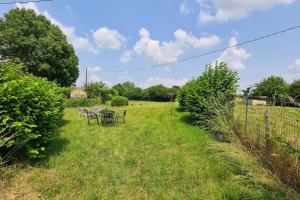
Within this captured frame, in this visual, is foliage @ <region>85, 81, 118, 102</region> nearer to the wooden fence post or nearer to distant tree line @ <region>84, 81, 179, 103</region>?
distant tree line @ <region>84, 81, 179, 103</region>

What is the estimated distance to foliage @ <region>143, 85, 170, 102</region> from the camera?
50.6 meters

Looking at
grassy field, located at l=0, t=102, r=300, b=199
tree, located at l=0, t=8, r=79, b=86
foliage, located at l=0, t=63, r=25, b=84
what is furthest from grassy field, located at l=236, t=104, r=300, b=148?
tree, located at l=0, t=8, r=79, b=86

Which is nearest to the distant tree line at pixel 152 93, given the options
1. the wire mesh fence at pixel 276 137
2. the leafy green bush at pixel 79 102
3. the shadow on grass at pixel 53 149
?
the leafy green bush at pixel 79 102

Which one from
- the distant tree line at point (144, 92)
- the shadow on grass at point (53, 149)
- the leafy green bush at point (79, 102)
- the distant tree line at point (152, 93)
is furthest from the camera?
the distant tree line at point (152, 93)

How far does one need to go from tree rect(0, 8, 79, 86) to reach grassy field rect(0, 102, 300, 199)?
2441cm

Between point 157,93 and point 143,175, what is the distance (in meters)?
45.9

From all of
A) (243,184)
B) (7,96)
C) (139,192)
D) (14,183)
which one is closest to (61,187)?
(14,183)

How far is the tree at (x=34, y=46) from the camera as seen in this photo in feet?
99.6

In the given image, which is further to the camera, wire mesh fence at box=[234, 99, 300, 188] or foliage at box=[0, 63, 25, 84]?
foliage at box=[0, 63, 25, 84]

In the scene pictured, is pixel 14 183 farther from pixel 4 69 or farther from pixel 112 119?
pixel 112 119

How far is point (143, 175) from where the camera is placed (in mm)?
5758

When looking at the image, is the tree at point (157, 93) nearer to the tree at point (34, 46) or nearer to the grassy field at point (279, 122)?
the tree at point (34, 46)

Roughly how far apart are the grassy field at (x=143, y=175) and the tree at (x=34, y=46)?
24.4 meters

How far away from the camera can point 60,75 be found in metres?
32.2
